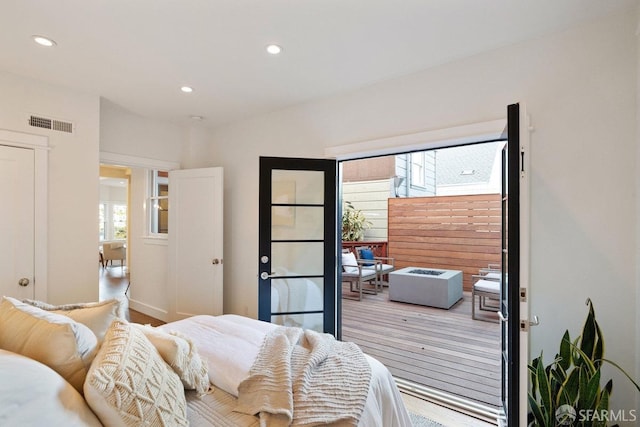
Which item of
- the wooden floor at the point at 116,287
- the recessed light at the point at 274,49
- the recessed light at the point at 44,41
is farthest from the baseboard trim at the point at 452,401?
the recessed light at the point at 44,41

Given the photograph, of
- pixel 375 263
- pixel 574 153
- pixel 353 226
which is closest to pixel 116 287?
pixel 353 226

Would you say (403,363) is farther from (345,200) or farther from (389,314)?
(345,200)

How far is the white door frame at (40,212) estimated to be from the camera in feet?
9.27

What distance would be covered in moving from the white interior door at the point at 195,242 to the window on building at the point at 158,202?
68 cm

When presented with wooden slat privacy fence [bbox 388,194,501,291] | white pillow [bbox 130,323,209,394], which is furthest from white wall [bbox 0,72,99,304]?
wooden slat privacy fence [bbox 388,194,501,291]

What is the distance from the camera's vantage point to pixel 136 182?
16.5 feet

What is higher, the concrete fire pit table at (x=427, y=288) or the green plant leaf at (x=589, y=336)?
the green plant leaf at (x=589, y=336)

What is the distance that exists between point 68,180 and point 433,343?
162 inches

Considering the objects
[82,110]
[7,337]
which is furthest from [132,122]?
[7,337]

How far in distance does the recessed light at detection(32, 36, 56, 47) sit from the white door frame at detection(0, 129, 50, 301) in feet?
3.05

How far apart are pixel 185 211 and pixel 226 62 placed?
85.2 inches

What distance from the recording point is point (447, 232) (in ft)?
21.7

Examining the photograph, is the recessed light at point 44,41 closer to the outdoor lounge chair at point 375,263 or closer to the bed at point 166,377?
the bed at point 166,377

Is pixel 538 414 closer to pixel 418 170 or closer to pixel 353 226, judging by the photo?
pixel 353 226
